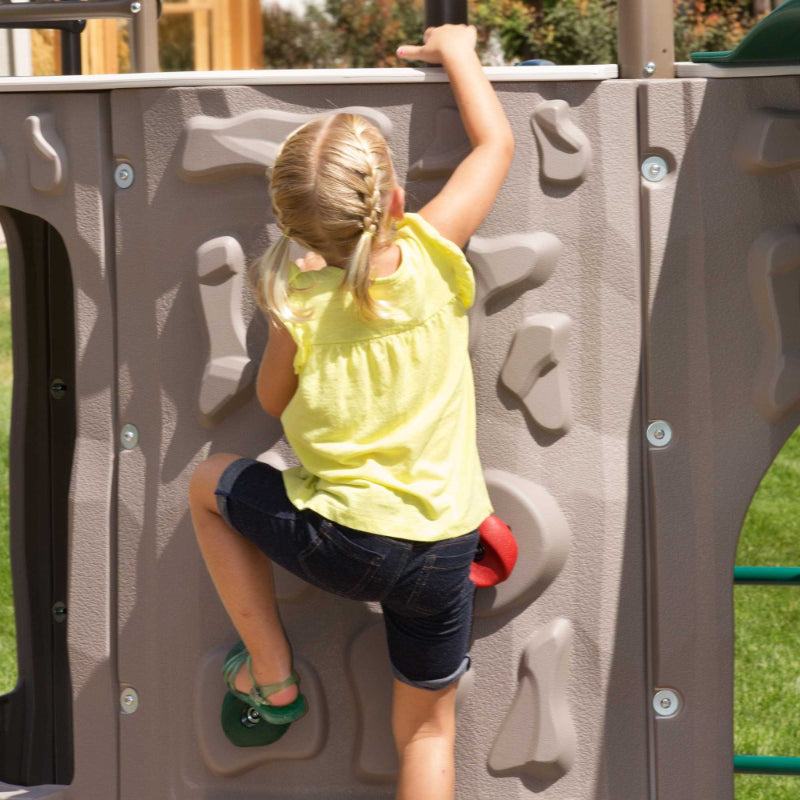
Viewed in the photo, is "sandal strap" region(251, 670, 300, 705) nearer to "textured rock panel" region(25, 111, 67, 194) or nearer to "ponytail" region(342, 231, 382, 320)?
"ponytail" region(342, 231, 382, 320)

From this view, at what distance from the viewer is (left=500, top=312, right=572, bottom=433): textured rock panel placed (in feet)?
6.79

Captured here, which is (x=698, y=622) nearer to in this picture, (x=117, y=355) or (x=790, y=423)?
(x=790, y=423)

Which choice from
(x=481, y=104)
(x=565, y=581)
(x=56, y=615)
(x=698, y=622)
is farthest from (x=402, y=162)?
(x=56, y=615)

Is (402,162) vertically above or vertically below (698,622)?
above

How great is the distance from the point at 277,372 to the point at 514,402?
41cm

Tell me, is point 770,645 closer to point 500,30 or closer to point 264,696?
point 264,696

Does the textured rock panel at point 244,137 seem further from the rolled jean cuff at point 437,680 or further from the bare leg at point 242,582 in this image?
the rolled jean cuff at point 437,680

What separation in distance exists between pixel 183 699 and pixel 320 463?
1.81 feet

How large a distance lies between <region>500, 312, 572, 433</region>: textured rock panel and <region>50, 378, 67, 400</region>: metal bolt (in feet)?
4.12

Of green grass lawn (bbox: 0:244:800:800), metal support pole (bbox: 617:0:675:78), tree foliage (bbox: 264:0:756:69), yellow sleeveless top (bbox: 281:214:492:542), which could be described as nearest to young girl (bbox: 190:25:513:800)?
yellow sleeveless top (bbox: 281:214:492:542)

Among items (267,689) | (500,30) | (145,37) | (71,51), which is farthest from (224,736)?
(500,30)

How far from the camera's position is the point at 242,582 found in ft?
6.77

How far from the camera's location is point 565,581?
6.96 ft

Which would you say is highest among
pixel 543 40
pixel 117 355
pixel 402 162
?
pixel 543 40
